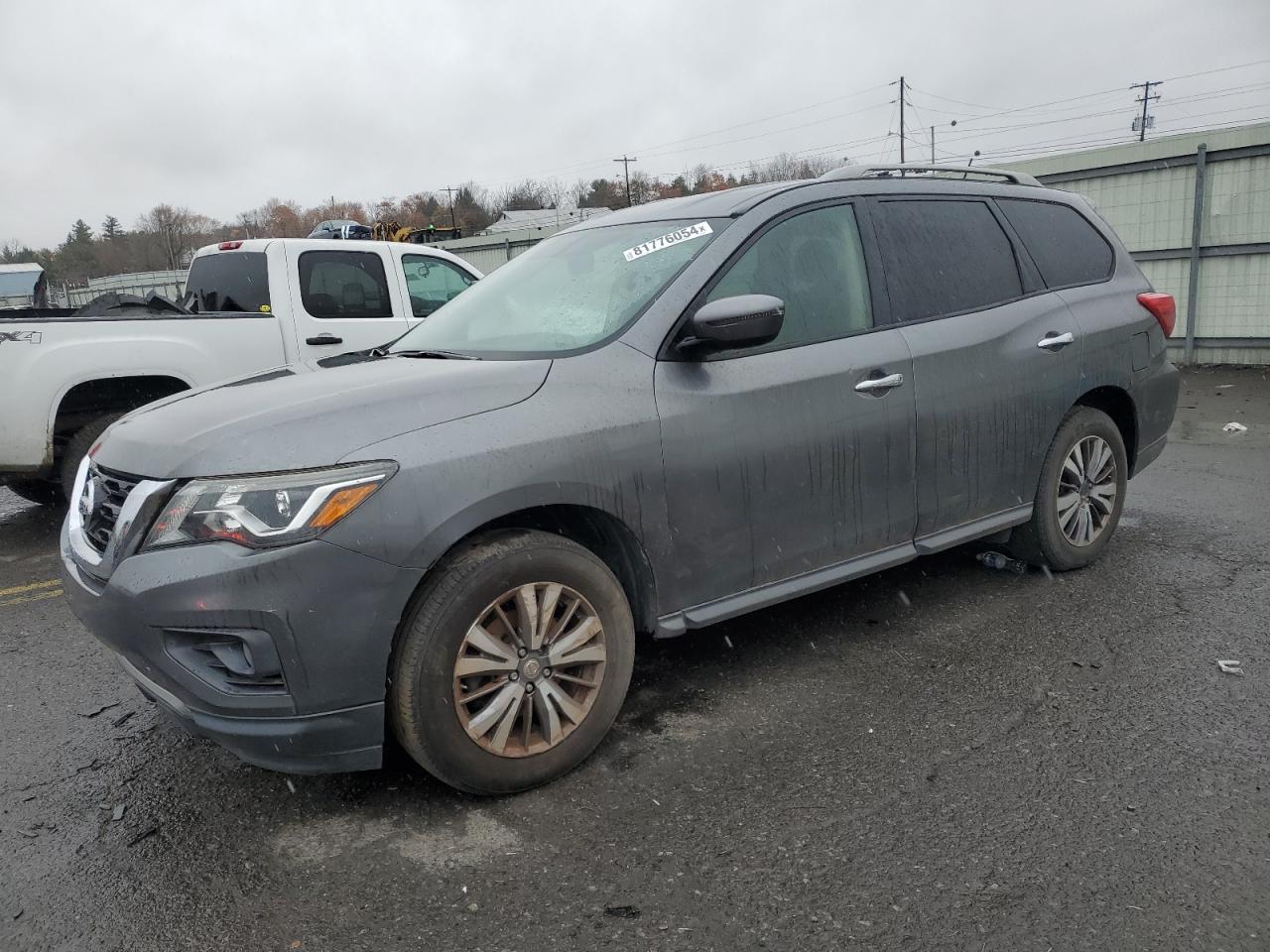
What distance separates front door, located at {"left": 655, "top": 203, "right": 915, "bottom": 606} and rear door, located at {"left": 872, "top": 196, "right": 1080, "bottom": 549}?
0.49 feet

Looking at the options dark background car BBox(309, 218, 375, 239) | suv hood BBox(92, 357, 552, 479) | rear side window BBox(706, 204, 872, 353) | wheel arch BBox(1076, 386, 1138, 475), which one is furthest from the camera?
dark background car BBox(309, 218, 375, 239)

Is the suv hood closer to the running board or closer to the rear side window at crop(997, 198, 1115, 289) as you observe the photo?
the running board

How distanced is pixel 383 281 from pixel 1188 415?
7.66 metres

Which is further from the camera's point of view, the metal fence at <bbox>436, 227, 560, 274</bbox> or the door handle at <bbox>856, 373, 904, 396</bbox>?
the metal fence at <bbox>436, 227, 560, 274</bbox>

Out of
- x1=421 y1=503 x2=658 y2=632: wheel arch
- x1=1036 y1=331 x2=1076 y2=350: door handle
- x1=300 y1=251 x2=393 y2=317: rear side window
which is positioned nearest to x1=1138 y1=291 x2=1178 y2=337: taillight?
x1=1036 y1=331 x2=1076 y2=350: door handle

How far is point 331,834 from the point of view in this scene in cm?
267

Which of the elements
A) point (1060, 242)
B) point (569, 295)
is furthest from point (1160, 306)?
point (569, 295)

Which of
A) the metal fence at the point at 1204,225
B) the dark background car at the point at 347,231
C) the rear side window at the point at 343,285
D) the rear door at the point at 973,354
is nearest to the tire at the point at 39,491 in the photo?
the rear side window at the point at 343,285

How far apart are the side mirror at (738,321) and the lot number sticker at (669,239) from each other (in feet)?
1.54

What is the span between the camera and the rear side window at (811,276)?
3.40 meters

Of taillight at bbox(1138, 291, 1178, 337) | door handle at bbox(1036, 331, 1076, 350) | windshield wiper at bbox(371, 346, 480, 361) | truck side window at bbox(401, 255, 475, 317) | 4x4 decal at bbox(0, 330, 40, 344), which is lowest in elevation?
door handle at bbox(1036, 331, 1076, 350)

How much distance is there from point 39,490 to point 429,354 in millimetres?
4963

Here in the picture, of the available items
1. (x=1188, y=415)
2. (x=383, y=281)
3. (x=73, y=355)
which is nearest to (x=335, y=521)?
(x=73, y=355)

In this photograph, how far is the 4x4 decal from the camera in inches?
221
